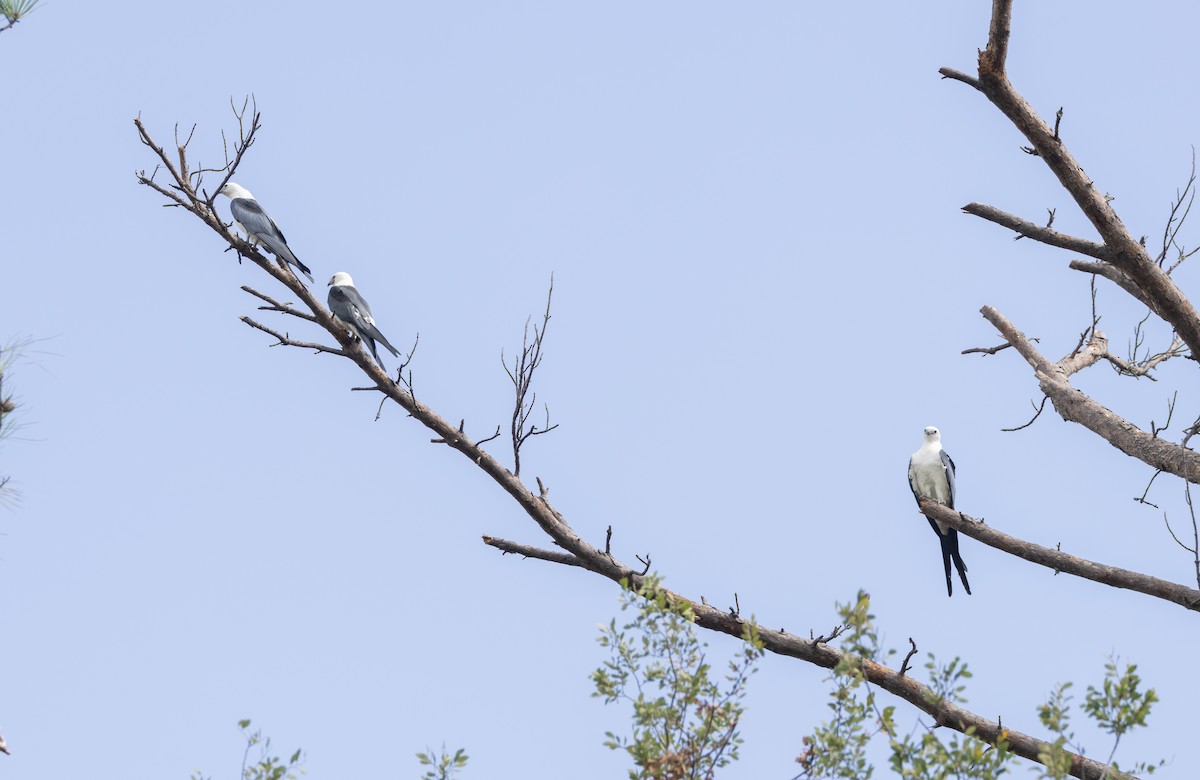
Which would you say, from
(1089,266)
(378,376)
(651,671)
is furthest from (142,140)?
(1089,266)

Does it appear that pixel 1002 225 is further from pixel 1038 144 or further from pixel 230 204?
pixel 230 204

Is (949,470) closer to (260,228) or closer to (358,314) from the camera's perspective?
(358,314)

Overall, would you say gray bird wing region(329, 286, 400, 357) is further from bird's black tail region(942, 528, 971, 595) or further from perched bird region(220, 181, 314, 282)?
bird's black tail region(942, 528, 971, 595)

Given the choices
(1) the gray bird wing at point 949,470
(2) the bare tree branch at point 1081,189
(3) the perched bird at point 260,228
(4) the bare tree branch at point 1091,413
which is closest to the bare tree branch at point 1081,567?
(4) the bare tree branch at point 1091,413

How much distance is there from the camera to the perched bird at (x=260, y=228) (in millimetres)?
9391

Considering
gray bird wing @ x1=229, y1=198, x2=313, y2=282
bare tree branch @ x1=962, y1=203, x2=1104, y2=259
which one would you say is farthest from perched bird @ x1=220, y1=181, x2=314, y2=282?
bare tree branch @ x1=962, y1=203, x2=1104, y2=259

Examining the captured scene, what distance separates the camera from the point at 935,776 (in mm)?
3717

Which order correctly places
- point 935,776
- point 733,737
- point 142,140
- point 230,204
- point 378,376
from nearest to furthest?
1. point 935,776
2. point 733,737
3. point 142,140
4. point 378,376
5. point 230,204

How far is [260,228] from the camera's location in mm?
9406

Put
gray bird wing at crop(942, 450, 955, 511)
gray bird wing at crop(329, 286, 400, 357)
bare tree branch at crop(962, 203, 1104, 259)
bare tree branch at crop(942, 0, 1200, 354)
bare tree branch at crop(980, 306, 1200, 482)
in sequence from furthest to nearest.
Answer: gray bird wing at crop(942, 450, 955, 511)
gray bird wing at crop(329, 286, 400, 357)
bare tree branch at crop(980, 306, 1200, 482)
bare tree branch at crop(962, 203, 1104, 259)
bare tree branch at crop(942, 0, 1200, 354)

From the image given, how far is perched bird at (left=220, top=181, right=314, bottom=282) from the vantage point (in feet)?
30.8

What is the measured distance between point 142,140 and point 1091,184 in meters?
4.86

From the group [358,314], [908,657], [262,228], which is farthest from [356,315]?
[908,657]

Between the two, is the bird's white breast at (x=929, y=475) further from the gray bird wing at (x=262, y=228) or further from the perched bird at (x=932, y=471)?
the gray bird wing at (x=262, y=228)
